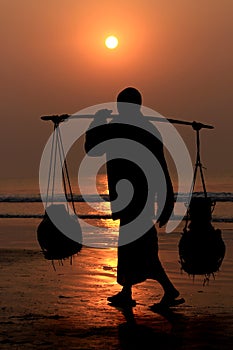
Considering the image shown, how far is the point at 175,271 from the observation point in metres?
11.1

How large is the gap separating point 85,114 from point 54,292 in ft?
6.27

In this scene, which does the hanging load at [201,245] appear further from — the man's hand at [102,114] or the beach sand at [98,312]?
the man's hand at [102,114]

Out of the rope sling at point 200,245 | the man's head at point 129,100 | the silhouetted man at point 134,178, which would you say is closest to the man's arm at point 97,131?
the silhouetted man at point 134,178

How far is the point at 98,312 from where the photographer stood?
7.54 meters

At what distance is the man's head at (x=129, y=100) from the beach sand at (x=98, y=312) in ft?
6.22

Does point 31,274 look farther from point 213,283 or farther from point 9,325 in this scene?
point 9,325

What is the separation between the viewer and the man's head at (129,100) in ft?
27.1

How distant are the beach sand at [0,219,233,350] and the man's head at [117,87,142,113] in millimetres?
1897

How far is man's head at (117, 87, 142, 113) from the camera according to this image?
8.27 meters

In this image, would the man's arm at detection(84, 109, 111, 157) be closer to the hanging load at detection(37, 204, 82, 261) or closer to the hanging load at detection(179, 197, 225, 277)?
the hanging load at detection(37, 204, 82, 261)

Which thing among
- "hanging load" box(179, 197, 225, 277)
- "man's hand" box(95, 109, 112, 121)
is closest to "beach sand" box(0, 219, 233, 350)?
"hanging load" box(179, 197, 225, 277)

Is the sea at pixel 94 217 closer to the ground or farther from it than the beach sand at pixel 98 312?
farther from it

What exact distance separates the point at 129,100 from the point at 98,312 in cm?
213

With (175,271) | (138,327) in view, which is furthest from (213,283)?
(138,327)
